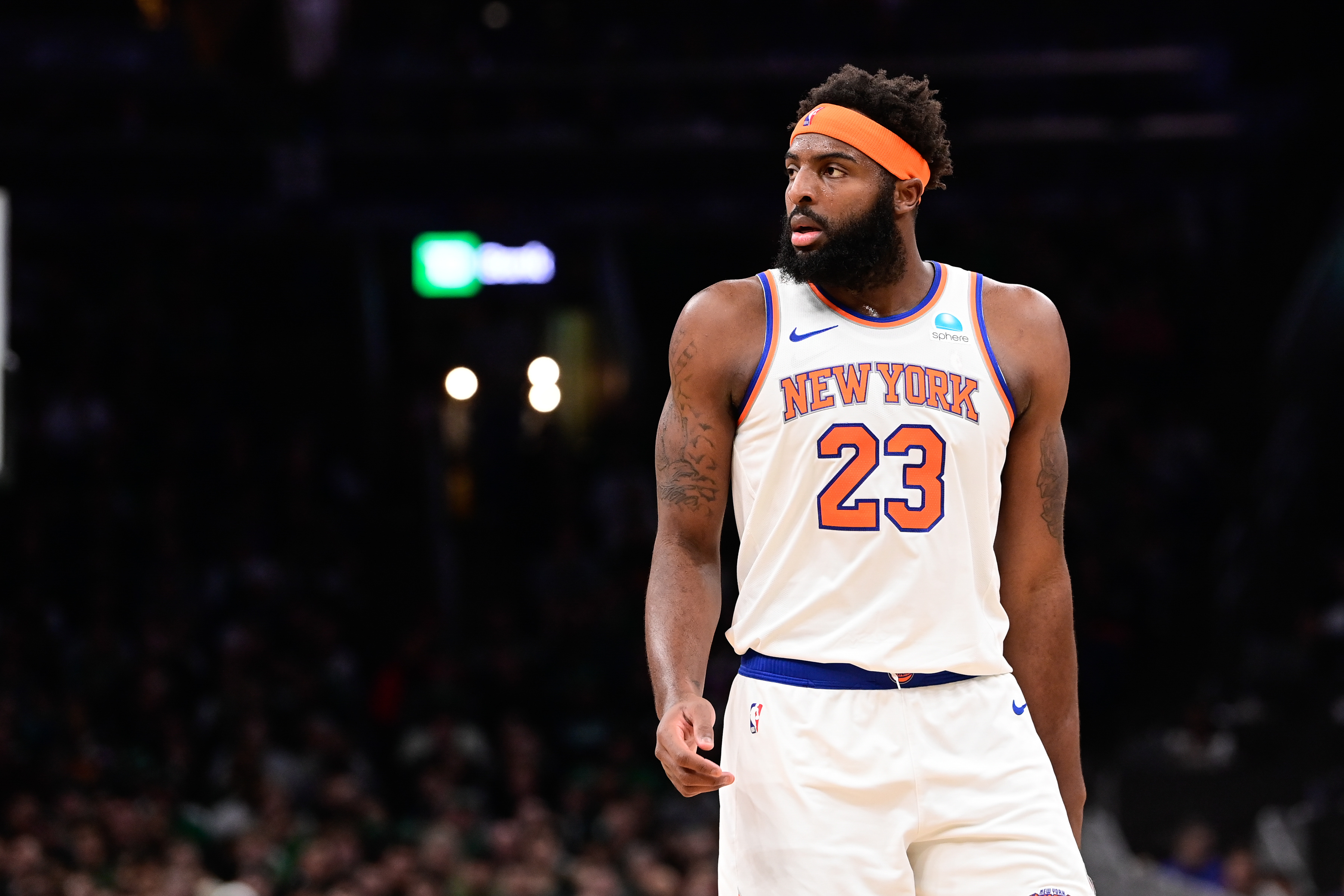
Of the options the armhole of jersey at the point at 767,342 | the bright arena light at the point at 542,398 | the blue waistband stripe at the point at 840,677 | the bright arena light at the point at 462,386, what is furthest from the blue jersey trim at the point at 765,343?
the bright arena light at the point at 462,386

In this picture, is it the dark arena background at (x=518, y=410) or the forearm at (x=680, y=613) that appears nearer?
the forearm at (x=680, y=613)

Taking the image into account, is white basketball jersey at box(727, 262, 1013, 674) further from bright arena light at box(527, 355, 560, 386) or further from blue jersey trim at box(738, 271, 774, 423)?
bright arena light at box(527, 355, 560, 386)

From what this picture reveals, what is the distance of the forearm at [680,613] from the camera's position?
3.36 m

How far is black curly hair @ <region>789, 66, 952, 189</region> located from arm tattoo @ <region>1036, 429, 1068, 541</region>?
25.4 inches

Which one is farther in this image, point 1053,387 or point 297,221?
point 297,221

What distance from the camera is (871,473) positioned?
3320 mm

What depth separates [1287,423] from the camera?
15031mm

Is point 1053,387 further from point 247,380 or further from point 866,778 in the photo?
point 247,380

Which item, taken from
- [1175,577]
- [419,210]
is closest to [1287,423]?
[1175,577]

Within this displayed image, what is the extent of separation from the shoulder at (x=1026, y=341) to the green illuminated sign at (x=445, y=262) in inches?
575

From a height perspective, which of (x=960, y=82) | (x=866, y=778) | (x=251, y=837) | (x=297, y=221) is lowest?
(x=251, y=837)

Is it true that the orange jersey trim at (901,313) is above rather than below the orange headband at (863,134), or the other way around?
below

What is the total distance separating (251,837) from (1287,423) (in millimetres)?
10005

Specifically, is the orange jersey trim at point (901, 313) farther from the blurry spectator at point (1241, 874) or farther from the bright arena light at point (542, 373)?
the bright arena light at point (542, 373)
